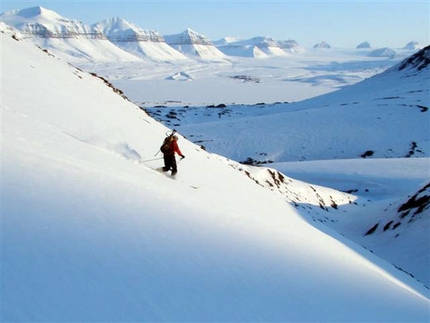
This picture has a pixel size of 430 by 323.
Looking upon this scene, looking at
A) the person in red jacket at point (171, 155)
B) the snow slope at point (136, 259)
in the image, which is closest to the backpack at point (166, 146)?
the person in red jacket at point (171, 155)

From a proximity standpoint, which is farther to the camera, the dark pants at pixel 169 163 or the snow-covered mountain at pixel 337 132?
the snow-covered mountain at pixel 337 132

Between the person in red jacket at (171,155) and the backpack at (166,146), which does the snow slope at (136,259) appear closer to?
the backpack at (166,146)

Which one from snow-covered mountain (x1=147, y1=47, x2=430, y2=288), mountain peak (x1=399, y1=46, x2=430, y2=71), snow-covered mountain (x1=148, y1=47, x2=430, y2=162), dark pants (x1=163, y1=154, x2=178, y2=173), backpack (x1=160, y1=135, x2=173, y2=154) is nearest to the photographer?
backpack (x1=160, y1=135, x2=173, y2=154)

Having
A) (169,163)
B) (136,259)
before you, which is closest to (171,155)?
(169,163)

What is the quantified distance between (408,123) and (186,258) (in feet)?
164

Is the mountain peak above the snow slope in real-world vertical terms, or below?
above

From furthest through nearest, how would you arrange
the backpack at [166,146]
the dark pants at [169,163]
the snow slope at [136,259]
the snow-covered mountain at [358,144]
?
1. the snow-covered mountain at [358,144]
2. the dark pants at [169,163]
3. the backpack at [166,146]
4. the snow slope at [136,259]

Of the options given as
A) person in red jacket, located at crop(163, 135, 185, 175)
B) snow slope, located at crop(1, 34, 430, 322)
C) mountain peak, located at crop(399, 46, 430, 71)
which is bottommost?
snow slope, located at crop(1, 34, 430, 322)

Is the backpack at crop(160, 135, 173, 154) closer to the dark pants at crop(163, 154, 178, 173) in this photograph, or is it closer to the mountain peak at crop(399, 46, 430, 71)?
the dark pants at crop(163, 154, 178, 173)

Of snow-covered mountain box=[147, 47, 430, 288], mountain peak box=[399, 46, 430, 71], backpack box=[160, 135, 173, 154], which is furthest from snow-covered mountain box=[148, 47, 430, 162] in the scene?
backpack box=[160, 135, 173, 154]

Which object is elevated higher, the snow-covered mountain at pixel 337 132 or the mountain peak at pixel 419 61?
the mountain peak at pixel 419 61

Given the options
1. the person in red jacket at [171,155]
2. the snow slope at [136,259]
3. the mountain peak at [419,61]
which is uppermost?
the mountain peak at [419,61]

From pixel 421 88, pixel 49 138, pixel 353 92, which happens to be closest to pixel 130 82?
pixel 353 92

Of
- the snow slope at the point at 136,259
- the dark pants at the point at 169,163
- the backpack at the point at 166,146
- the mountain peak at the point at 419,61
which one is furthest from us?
the mountain peak at the point at 419,61
